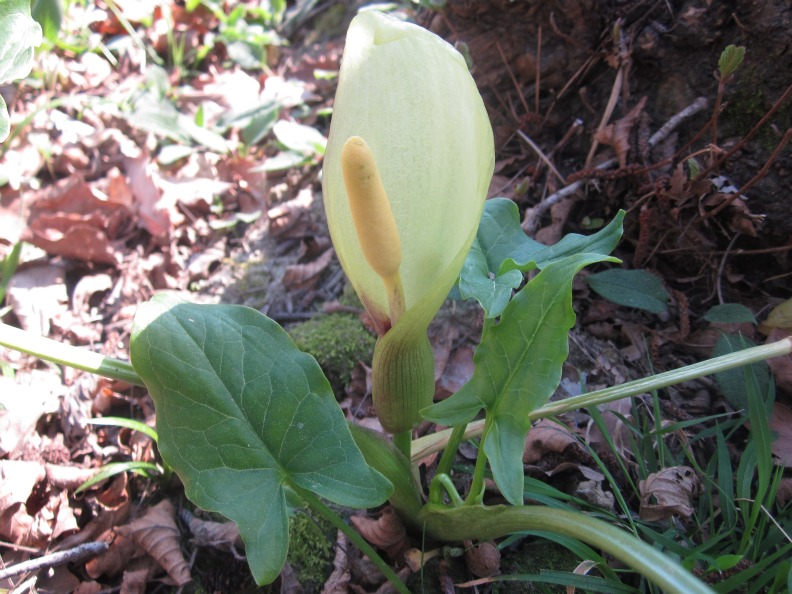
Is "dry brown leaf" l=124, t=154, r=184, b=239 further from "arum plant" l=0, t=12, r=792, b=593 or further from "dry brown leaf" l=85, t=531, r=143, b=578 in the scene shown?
"arum plant" l=0, t=12, r=792, b=593

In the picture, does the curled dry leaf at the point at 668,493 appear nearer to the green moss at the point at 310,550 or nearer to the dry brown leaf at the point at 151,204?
the green moss at the point at 310,550

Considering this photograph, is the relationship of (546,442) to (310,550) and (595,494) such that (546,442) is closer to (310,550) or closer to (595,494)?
(595,494)

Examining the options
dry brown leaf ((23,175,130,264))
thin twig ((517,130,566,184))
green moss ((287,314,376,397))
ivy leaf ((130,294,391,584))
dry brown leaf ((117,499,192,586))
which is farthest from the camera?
dry brown leaf ((23,175,130,264))

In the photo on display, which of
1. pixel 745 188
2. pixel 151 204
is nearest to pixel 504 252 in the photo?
pixel 745 188

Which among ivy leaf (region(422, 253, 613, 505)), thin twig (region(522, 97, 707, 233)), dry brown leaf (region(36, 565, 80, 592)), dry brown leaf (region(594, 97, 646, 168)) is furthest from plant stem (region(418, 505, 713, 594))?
dry brown leaf (region(594, 97, 646, 168))

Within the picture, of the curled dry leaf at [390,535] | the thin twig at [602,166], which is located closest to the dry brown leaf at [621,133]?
the thin twig at [602,166]
